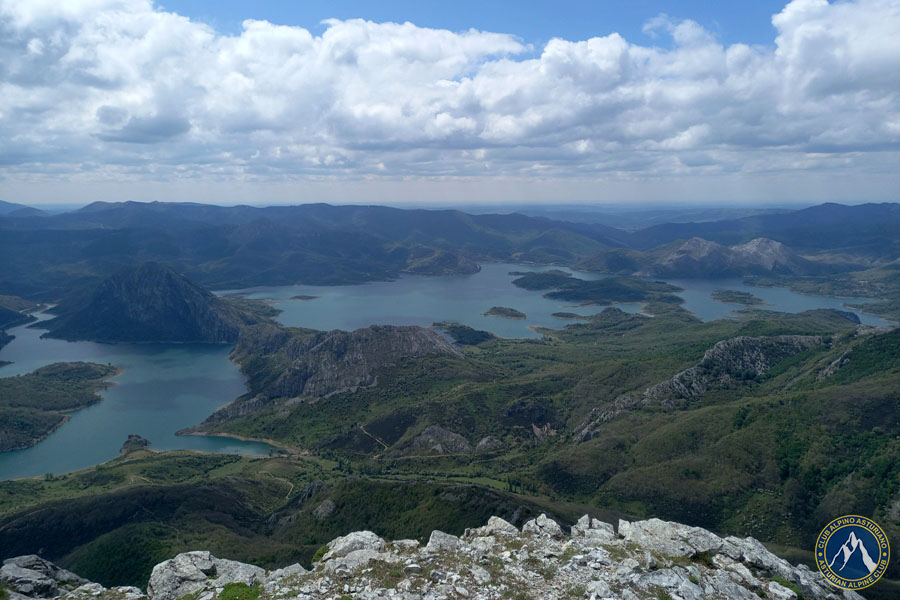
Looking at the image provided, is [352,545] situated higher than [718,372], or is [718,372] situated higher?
[352,545]

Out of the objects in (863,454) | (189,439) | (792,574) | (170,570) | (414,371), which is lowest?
(189,439)

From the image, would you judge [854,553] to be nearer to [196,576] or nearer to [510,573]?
[510,573]

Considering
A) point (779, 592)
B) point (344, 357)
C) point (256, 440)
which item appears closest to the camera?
point (779, 592)

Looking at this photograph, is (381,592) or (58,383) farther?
(58,383)

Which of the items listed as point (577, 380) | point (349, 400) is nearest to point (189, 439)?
point (349, 400)

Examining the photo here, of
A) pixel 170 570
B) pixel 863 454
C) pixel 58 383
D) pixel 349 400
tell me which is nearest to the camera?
pixel 170 570

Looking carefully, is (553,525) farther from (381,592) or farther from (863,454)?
(863,454)

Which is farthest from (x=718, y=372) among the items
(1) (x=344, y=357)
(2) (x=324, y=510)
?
(1) (x=344, y=357)
